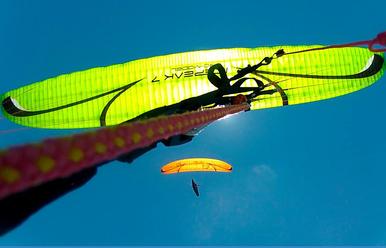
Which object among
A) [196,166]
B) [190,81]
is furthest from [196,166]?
[190,81]

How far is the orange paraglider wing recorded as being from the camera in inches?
447

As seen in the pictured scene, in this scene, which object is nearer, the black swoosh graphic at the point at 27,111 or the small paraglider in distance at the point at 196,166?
the black swoosh graphic at the point at 27,111

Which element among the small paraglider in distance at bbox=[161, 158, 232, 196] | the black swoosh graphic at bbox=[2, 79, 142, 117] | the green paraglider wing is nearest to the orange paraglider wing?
the small paraglider in distance at bbox=[161, 158, 232, 196]

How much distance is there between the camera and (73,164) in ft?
4.43

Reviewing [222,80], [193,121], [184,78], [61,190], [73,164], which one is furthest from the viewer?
[184,78]

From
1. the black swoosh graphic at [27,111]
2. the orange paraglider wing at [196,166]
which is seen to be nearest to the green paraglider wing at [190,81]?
the black swoosh graphic at [27,111]

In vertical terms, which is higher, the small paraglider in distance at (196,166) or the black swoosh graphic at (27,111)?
the black swoosh graphic at (27,111)

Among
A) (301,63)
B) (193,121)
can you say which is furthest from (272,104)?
(193,121)

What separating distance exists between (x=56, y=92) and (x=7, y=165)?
333 inches

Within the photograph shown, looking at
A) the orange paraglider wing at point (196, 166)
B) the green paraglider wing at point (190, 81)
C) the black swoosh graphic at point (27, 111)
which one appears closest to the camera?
the green paraglider wing at point (190, 81)

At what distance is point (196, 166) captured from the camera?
11.7 metres

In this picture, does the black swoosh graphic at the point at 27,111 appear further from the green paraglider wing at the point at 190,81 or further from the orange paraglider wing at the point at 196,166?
the orange paraglider wing at the point at 196,166

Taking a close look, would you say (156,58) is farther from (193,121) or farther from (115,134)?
(115,134)

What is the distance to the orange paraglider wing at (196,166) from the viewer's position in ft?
37.2
